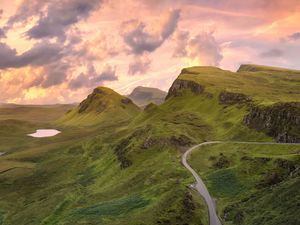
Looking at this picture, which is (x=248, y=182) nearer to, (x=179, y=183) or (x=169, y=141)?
(x=179, y=183)

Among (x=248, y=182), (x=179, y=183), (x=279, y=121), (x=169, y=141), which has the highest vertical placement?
(x=279, y=121)

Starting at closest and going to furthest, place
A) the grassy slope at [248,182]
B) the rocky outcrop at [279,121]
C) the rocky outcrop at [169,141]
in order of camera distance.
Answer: the grassy slope at [248,182] → the rocky outcrop at [279,121] → the rocky outcrop at [169,141]

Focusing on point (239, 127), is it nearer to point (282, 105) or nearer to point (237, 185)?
point (282, 105)

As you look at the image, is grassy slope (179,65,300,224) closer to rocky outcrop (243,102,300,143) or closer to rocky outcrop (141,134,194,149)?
rocky outcrop (243,102,300,143)

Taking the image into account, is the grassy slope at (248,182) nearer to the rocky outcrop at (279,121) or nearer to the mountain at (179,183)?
the mountain at (179,183)

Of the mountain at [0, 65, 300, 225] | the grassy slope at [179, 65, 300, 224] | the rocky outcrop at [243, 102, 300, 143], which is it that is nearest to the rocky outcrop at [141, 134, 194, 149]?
the mountain at [0, 65, 300, 225]

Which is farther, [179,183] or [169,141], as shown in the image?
[169,141]

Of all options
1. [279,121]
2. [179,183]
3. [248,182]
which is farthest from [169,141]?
[248,182]

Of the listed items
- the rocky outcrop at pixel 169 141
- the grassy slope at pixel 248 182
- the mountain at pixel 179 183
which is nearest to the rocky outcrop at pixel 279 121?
the mountain at pixel 179 183

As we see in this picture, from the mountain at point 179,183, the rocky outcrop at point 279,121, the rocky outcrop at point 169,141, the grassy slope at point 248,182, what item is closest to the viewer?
the grassy slope at point 248,182
